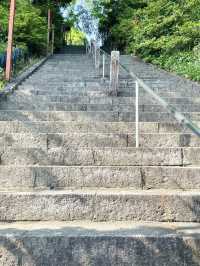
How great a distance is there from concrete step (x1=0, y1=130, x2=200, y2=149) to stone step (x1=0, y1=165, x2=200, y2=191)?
106 centimetres

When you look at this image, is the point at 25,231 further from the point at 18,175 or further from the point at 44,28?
the point at 44,28

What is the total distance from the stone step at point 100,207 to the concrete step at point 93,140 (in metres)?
1.53

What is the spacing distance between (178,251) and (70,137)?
2.39 m

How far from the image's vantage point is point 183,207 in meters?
3.51

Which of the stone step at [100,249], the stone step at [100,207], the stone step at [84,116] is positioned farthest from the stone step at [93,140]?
the stone step at [100,249]

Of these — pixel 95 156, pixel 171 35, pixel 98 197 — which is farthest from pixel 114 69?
pixel 171 35

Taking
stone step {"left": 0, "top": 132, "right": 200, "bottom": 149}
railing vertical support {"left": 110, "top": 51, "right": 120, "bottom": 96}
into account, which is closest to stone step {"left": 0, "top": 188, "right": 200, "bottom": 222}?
stone step {"left": 0, "top": 132, "right": 200, "bottom": 149}

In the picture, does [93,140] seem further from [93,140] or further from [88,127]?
[88,127]

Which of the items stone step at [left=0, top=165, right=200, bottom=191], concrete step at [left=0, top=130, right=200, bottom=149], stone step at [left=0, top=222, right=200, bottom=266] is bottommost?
stone step at [left=0, top=222, right=200, bottom=266]

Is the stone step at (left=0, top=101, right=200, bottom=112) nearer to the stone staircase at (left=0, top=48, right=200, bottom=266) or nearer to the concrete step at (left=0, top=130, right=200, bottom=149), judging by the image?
the stone staircase at (left=0, top=48, right=200, bottom=266)

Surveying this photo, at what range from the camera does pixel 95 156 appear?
14.9 ft

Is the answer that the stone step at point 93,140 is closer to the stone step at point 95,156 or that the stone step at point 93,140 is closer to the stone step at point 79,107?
the stone step at point 95,156

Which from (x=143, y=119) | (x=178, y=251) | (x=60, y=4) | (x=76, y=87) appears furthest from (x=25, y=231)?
(x=60, y=4)

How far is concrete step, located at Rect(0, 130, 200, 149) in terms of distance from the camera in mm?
5128
